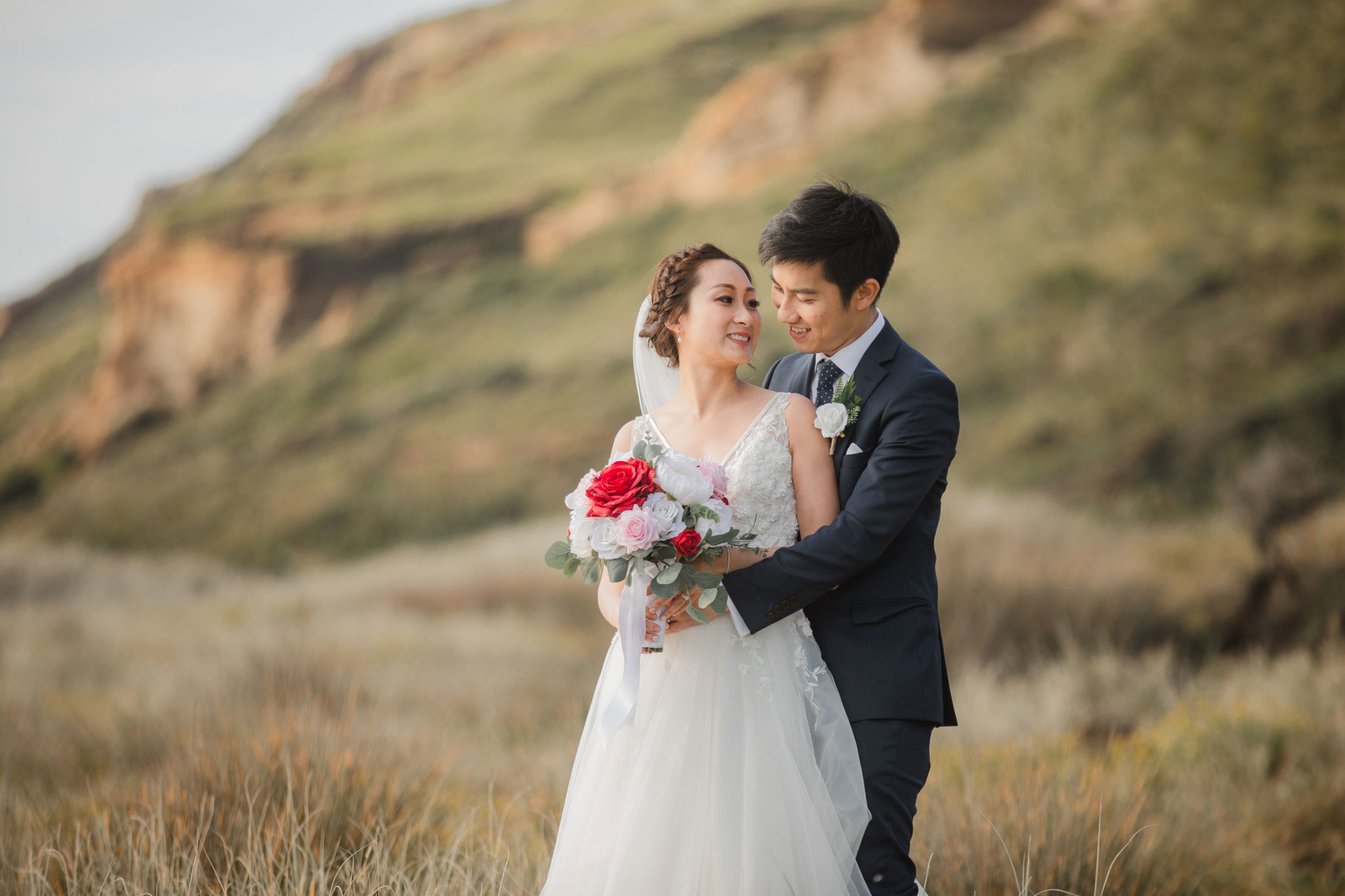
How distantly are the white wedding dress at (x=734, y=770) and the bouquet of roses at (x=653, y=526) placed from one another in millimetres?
225

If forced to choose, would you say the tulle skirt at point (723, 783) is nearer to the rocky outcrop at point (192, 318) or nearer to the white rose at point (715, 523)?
the white rose at point (715, 523)

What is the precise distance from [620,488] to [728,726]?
0.81m

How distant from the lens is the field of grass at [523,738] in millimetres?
3938

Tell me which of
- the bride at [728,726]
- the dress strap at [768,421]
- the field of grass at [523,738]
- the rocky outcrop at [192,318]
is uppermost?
the rocky outcrop at [192,318]

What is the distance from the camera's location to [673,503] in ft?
9.11

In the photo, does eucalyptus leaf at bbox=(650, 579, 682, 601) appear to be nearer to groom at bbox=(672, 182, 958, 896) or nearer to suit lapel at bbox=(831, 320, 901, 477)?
groom at bbox=(672, 182, 958, 896)

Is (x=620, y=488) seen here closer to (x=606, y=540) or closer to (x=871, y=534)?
(x=606, y=540)

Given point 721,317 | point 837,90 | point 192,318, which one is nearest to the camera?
point 721,317

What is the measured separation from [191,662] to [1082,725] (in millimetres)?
7590

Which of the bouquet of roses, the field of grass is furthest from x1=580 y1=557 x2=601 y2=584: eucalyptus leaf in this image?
the field of grass

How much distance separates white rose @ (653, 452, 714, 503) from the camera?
2807 millimetres

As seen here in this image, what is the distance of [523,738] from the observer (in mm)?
7395

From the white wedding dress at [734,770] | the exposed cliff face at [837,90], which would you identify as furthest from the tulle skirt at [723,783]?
the exposed cliff face at [837,90]

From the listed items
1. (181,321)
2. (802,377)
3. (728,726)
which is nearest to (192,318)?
(181,321)
